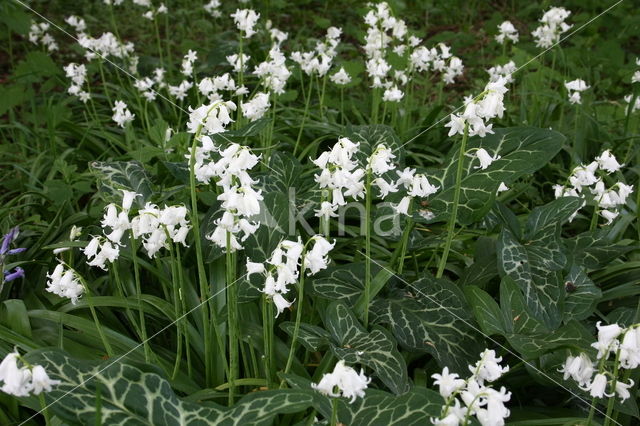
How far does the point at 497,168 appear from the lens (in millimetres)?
2709

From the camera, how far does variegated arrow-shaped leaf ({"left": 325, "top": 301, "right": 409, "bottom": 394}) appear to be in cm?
211

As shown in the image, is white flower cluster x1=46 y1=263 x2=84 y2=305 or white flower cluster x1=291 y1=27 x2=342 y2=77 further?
white flower cluster x1=291 y1=27 x2=342 y2=77

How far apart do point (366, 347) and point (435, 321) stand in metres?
0.36

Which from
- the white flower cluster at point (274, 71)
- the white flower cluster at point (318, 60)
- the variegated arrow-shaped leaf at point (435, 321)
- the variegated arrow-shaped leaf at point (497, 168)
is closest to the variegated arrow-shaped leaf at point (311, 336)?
the variegated arrow-shaped leaf at point (435, 321)

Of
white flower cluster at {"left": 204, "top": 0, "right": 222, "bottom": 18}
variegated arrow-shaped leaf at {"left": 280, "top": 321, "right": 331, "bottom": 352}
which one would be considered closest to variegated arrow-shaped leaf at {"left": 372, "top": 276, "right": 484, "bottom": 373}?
variegated arrow-shaped leaf at {"left": 280, "top": 321, "right": 331, "bottom": 352}

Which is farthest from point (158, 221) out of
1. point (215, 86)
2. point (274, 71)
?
point (274, 71)

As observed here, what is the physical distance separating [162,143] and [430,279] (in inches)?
66.2

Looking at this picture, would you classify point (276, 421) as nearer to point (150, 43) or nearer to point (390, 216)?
point (390, 216)

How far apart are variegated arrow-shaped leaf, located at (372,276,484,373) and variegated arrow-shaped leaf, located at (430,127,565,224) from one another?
32 centimetres

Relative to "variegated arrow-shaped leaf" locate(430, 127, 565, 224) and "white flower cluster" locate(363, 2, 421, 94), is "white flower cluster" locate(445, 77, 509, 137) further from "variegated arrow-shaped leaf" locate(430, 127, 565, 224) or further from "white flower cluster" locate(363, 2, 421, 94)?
"white flower cluster" locate(363, 2, 421, 94)

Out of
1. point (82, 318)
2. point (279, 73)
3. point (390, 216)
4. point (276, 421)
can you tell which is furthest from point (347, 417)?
point (279, 73)

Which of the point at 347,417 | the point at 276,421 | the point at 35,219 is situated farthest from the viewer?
the point at 35,219

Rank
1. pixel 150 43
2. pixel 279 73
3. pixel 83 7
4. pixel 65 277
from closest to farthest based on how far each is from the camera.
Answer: pixel 65 277 → pixel 279 73 → pixel 150 43 → pixel 83 7

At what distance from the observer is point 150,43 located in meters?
7.68
